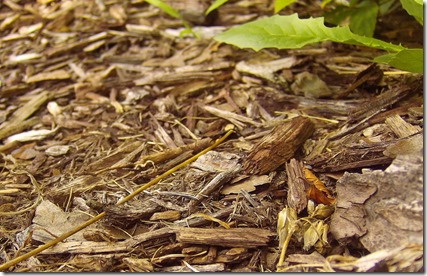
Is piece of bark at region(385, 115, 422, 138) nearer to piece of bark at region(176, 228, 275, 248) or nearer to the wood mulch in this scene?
the wood mulch

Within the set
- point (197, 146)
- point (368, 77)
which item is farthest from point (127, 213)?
point (368, 77)

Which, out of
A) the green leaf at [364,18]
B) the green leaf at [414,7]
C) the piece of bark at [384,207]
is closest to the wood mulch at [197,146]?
the piece of bark at [384,207]

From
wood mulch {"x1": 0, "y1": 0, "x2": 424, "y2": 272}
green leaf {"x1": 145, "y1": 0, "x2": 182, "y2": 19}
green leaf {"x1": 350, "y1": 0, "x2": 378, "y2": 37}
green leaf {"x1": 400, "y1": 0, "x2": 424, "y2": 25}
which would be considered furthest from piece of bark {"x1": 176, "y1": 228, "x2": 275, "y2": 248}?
green leaf {"x1": 145, "y1": 0, "x2": 182, "y2": 19}

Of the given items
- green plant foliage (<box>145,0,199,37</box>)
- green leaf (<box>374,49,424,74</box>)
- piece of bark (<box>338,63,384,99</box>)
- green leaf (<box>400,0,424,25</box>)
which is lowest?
piece of bark (<box>338,63,384,99</box>)

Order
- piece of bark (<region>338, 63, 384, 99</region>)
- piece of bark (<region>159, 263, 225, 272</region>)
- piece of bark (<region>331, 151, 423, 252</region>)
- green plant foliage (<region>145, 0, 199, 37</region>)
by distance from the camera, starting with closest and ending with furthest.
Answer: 1. piece of bark (<region>331, 151, 423, 252</region>)
2. piece of bark (<region>159, 263, 225, 272</region>)
3. piece of bark (<region>338, 63, 384, 99</region>)
4. green plant foliage (<region>145, 0, 199, 37</region>)

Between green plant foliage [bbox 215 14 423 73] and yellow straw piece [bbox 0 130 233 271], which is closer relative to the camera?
yellow straw piece [bbox 0 130 233 271]

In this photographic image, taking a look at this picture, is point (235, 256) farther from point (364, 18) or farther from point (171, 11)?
point (171, 11)

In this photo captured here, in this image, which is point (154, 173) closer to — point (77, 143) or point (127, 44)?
point (77, 143)

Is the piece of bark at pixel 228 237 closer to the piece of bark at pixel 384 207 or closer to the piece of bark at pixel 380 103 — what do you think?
the piece of bark at pixel 384 207
